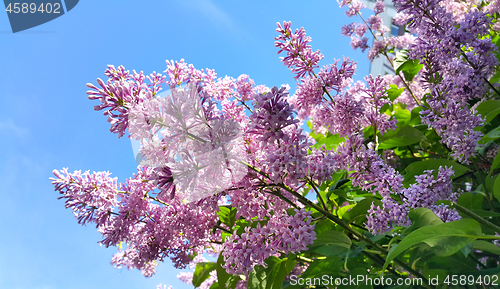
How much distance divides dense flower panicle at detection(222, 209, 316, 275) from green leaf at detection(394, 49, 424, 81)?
1.63 meters

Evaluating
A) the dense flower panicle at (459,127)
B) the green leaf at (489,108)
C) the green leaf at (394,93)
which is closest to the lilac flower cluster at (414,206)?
the dense flower panicle at (459,127)

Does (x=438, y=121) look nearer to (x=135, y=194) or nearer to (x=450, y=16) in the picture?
(x=450, y=16)

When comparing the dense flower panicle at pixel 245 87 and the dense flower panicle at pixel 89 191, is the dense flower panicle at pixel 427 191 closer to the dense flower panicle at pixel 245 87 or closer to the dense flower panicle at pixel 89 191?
the dense flower panicle at pixel 245 87

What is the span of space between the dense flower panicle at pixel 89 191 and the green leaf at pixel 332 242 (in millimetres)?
1027

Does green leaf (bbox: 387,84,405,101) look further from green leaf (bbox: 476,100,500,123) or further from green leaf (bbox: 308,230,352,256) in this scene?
green leaf (bbox: 308,230,352,256)

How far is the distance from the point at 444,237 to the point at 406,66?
1742 millimetres

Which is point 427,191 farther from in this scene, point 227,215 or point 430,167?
point 227,215

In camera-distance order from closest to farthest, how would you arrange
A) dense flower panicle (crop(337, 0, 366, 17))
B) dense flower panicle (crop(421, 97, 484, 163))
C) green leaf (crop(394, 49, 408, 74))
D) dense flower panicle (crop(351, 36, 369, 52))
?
dense flower panicle (crop(421, 97, 484, 163)) < green leaf (crop(394, 49, 408, 74)) < dense flower panicle (crop(351, 36, 369, 52)) < dense flower panicle (crop(337, 0, 366, 17))

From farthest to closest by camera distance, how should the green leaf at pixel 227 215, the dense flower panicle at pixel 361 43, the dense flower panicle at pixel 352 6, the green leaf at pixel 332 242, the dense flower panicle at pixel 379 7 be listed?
the dense flower panicle at pixel 379 7, the dense flower panicle at pixel 352 6, the dense flower panicle at pixel 361 43, the green leaf at pixel 227 215, the green leaf at pixel 332 242

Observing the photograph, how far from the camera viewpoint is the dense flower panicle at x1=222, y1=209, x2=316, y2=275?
105cm

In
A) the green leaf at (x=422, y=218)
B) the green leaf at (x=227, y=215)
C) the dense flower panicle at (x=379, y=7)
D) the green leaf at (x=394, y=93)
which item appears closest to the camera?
the green leaf at (x=422, y=218)

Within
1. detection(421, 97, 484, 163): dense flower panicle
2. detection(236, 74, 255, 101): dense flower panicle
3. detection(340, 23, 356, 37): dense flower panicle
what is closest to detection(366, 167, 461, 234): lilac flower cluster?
detection(421, 97, 484, 163): dense flower panicle

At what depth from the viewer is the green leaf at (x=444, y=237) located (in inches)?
29.3

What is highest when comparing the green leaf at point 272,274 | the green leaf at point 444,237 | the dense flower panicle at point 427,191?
the dense flower panicle at point 427,191
